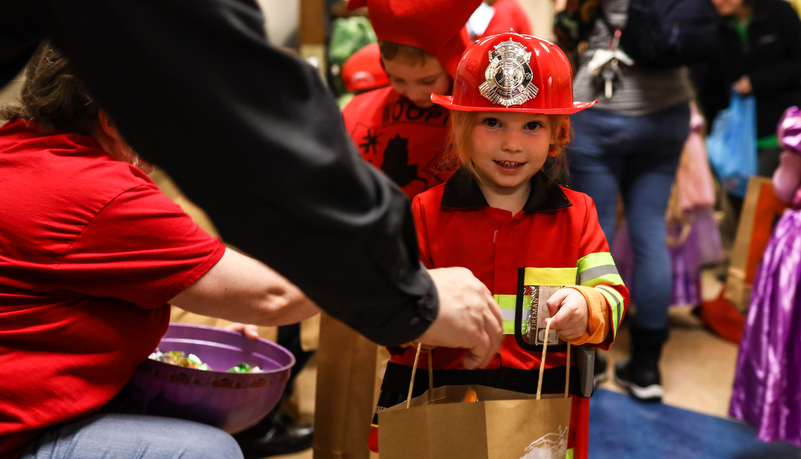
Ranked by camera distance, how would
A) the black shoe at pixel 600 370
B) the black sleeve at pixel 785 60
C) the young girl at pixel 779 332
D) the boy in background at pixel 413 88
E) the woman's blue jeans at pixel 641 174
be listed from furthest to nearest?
1. the black sleeve at pixel 785 60
2. the black shoe at pixel 600 370
3. the woman's blue jeans at pixel 641 174
4. the young girl at pixel 779 332
5. the boy in background at pixel 413 88

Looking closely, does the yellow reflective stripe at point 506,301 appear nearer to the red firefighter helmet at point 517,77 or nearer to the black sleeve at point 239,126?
the red firefighter helmet at point 517,77

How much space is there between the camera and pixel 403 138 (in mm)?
1566

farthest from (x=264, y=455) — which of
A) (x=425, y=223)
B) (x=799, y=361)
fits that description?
(x=799, y=361)

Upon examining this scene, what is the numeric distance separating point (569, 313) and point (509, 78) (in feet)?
1.29

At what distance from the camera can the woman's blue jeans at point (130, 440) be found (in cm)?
112

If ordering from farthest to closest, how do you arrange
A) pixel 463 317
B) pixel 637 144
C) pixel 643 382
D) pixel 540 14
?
pixel 540 14 < pixel 643 382 < pixel 637 144 < pixel 463 317

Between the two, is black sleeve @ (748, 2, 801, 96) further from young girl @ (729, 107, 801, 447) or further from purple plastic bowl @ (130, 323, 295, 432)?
purple plastic bowl @ (130, 323, 295, 432)

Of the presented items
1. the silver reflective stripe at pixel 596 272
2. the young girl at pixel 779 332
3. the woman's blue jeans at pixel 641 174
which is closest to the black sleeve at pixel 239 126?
the silver reflective stripe at pixel 596 272

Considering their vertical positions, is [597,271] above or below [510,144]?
below

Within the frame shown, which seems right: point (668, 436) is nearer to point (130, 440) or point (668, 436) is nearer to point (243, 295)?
point (243, 295)

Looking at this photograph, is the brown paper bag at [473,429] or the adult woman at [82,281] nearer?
the brown paper bag at [473,429]

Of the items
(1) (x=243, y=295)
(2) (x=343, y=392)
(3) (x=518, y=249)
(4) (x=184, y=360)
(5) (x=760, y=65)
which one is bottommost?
(2) (x=343, y=392)

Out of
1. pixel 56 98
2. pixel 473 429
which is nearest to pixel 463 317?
pixel 473 429

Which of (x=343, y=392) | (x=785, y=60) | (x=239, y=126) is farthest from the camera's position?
(x=785, y=60)
